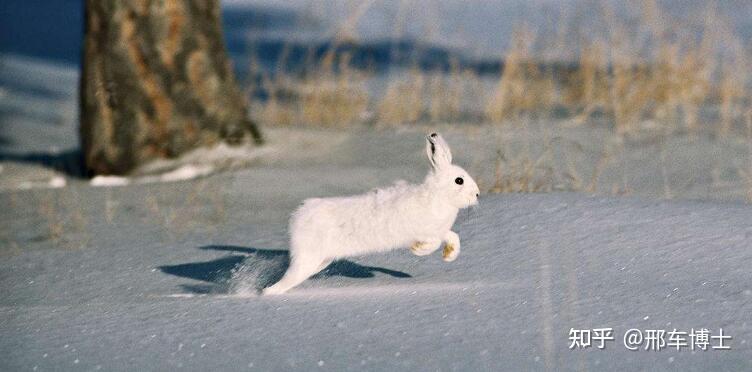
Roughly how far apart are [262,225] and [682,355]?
215 cm

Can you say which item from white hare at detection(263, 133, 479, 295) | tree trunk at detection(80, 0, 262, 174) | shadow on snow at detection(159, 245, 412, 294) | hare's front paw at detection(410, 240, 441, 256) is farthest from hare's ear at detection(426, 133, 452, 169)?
tree trunk at detection(80, 0, 262, 174)

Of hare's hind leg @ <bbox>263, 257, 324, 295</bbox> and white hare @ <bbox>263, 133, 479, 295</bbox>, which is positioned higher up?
white hare @ <bbox>263, 133, 479, 295</bbox>

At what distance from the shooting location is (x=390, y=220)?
293cm

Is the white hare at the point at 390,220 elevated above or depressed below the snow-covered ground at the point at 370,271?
above

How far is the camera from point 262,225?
4.30 meters

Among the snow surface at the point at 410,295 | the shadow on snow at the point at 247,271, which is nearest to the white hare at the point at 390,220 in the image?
the snow surface at the point at 410,295

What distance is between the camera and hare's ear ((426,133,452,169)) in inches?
114

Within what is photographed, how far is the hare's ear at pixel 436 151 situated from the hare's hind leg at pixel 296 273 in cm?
41

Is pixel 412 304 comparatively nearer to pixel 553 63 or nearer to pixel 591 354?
pixel 591 354

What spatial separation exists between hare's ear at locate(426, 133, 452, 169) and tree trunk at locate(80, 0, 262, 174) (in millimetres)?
2911

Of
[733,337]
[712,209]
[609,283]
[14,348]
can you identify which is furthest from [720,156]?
[14,348]

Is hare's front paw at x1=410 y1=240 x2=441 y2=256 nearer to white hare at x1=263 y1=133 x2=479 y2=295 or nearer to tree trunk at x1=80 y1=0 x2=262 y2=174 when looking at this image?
white hare at x1=263 y1=133 x2=479 y2=295

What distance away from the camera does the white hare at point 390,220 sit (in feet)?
9.53

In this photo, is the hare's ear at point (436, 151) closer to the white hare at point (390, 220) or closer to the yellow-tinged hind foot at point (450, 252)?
the white hare at point (390, 220)
